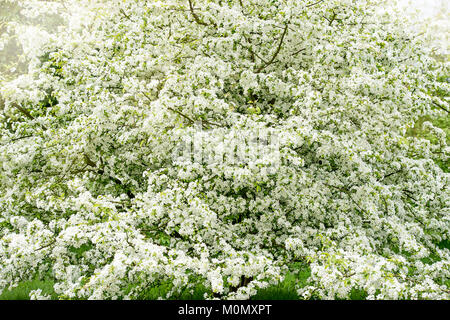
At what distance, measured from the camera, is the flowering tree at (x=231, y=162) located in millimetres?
5098

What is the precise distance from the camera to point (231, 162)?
17.9ft

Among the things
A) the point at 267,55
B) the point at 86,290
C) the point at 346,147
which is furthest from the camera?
the point at 267,55

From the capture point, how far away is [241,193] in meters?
6.40

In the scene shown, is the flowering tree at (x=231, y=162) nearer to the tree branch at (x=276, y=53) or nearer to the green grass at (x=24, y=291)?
the tree branch at (x=276, y=53)

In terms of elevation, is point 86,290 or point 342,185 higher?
point 342,185

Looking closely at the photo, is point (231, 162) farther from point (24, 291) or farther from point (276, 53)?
point (24, 291)

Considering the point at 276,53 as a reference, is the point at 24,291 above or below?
below

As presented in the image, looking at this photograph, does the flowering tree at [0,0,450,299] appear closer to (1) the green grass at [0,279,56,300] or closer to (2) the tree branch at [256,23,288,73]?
(2) the tree branch at [256,23,288,73]

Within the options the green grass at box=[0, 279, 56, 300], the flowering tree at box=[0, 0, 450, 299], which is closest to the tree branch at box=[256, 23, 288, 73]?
the flowering tree at box=[0, 0, 450, 299]

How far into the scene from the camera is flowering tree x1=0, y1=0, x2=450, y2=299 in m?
5.10

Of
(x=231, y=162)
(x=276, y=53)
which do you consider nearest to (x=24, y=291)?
(x=231, y=162)
